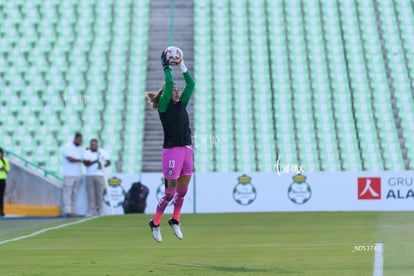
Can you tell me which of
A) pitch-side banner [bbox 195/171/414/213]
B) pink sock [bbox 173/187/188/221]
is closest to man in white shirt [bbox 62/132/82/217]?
pitch-side banner [bbox 195/171/414/213]

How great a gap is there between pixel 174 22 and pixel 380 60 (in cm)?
727

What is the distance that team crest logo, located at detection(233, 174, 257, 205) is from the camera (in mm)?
26312

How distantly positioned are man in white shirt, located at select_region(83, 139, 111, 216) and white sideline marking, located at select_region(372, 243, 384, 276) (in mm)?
13399

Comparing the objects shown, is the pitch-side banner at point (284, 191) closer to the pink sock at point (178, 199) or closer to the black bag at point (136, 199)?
the black bag at point (136, 199)

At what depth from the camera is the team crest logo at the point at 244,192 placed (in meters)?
26.3

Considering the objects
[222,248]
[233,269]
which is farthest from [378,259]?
[222,248]

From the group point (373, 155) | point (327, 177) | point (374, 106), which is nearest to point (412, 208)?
point (327, 177)

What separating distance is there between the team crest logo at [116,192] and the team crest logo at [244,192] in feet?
9.04

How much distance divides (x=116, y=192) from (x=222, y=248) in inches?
514

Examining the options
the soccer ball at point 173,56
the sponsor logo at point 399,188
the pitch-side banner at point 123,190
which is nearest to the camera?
the soccer ball at point 173,56

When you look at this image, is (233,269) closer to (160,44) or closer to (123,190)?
(123,190)

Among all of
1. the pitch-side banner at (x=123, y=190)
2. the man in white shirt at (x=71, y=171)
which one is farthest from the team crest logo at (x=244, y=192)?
the man in white shirt at (x=71, y=171)

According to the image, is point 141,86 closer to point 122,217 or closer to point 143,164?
point 143,164

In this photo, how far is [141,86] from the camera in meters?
34.1
